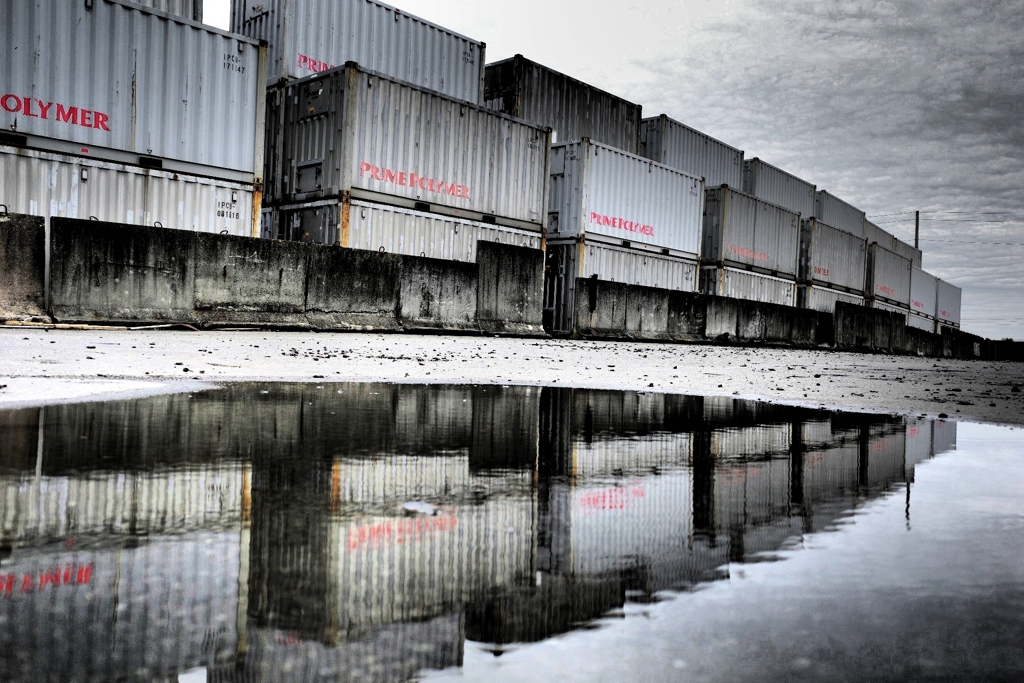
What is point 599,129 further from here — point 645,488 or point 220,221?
point 645,488

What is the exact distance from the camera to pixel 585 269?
23891 mm

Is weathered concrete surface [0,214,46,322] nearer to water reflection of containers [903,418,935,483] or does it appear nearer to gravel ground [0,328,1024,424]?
gravel ground [0,328,1024,424]

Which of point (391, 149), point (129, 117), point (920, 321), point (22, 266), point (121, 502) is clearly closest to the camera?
point (121, 502)

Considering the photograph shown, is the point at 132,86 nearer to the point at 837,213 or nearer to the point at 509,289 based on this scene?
the point at 509,289

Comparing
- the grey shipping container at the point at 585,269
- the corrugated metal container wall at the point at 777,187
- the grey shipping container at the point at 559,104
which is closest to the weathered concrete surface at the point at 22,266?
the grey shipping container at the point at 585,269

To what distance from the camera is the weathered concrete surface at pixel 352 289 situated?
13.1m

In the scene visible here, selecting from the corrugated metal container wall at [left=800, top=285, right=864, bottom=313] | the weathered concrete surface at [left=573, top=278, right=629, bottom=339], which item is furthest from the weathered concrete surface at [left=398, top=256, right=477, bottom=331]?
the corrugated metal container wall at [left=800, top=285, right=864, bottom=313]

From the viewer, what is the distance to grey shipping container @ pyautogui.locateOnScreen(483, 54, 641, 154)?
26109 millimetres

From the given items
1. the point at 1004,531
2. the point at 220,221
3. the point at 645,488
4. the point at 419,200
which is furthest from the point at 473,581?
the point at 419,200

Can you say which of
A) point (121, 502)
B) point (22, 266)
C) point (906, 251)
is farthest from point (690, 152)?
point (906, 251)

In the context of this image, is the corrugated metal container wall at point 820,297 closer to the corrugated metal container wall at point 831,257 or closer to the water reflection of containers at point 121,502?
the corrugated metal container wall at point 831,257

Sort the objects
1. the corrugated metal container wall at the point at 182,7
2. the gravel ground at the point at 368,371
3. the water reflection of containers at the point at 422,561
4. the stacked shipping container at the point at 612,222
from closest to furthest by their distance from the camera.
Result: the water reflection of containers at the point at 422,561 < the gravel ground at the point at 368,371 < the corrugated metal container wall at the point at 182,7 < the stacked shipping container at the point at 612,222

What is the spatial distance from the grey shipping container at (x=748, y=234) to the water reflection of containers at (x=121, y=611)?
29652 millimetres

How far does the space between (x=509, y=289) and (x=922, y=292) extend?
49.4m
